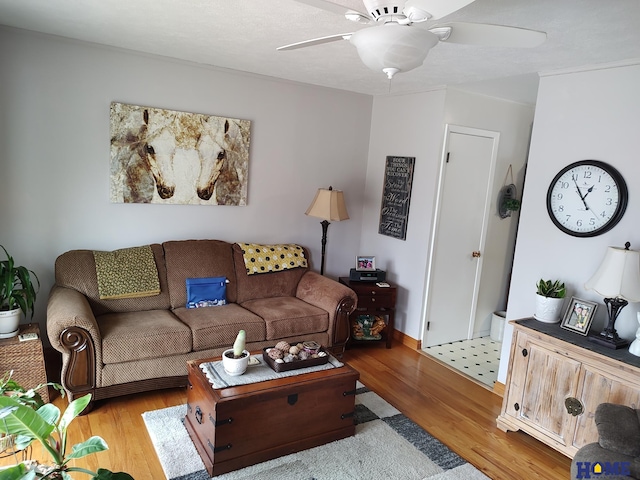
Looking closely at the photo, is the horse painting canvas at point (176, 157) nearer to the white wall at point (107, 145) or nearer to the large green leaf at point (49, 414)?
the white wall at point (107, 145)

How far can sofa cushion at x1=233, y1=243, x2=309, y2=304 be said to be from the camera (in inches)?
153

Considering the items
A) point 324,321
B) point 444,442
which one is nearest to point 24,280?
point 324,321

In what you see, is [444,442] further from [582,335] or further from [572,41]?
[572,41]

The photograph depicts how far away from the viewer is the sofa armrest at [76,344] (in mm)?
2662

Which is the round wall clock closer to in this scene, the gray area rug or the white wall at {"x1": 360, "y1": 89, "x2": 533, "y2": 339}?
the white wall at {"x1": 360, "y1": 89, "x2": 533, "y2": 339}

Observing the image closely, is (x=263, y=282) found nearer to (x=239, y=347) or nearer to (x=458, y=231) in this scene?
(x=239, y=347)

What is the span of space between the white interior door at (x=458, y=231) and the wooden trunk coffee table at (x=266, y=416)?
1.82 m

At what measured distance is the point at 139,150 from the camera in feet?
11.8

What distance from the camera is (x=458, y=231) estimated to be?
423 centimetres

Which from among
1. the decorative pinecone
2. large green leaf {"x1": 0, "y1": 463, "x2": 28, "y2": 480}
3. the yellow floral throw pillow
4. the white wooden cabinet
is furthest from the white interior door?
large green leaf {"x1": 0, "y1": 463, "x2": 28, "y2": 480}

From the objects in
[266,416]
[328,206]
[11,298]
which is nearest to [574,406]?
[266,416]

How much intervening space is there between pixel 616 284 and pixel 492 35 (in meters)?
1.62

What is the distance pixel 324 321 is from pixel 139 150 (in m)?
1.98

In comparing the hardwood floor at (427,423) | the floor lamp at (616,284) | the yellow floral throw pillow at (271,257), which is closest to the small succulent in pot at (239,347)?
the hardwood floor at (427,423)
